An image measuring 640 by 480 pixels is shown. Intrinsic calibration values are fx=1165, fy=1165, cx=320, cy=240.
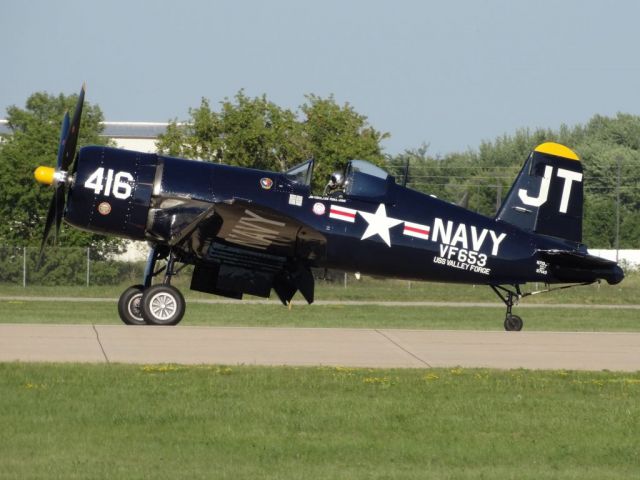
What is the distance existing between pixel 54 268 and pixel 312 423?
32.5 m

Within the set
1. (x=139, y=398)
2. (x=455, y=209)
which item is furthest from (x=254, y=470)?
(x=455, y=209)

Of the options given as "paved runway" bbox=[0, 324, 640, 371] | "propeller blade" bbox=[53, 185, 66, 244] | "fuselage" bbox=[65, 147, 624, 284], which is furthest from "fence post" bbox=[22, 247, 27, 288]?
"paved runway" bbox=[0, 324, 640, 371]

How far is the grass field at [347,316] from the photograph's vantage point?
26031mm

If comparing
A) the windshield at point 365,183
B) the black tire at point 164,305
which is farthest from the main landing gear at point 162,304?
the windshield at point 365,183

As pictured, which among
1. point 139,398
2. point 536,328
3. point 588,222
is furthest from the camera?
point 588,222

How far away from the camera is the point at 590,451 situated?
8961 mm

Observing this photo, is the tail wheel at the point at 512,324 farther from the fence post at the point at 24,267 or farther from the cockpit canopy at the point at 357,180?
the fence post at the point at 24,267

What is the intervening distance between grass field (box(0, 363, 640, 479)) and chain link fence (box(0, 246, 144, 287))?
95.7 ft

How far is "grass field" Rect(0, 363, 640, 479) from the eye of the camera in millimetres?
8320

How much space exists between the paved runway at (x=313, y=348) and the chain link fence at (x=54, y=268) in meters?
25.7

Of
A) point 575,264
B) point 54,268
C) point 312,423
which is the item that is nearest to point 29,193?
point 54,268

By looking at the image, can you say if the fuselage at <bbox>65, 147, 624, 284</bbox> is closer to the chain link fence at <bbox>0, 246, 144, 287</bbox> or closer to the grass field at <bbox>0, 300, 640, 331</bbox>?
the grass field at <bbox>0, 300, 640, 331</bbox>

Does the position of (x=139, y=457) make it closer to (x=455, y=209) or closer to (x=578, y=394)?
(x=578, y=394)

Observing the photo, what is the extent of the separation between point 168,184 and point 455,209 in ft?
15.1
